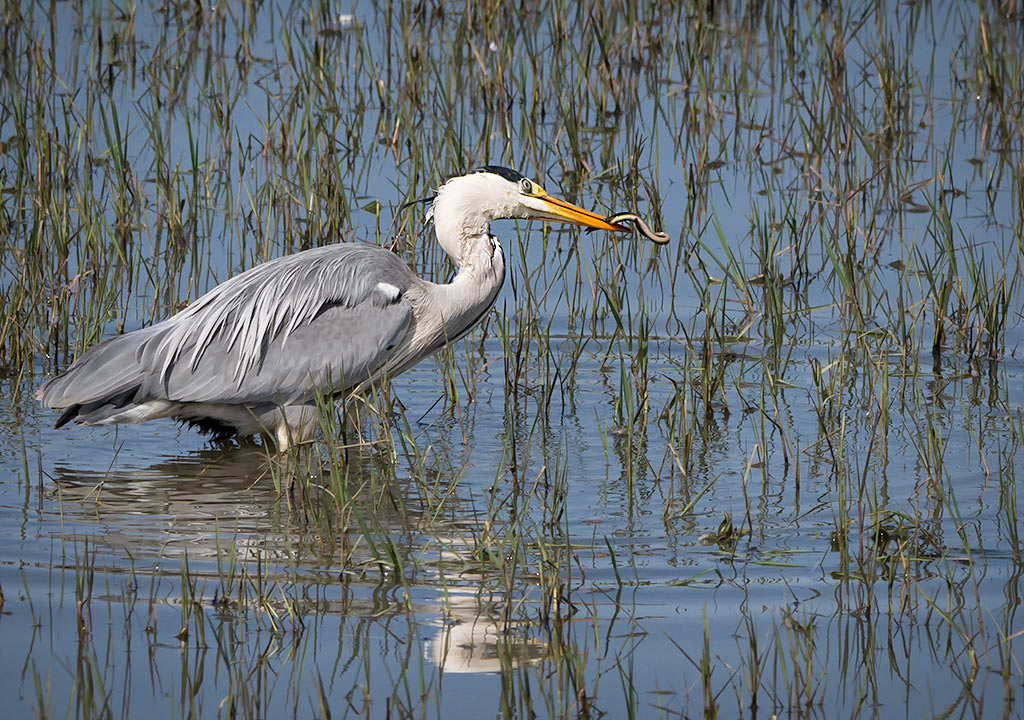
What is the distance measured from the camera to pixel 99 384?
6.08 m

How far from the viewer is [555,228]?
880 cm

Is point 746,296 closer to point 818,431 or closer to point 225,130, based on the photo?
point 818,431

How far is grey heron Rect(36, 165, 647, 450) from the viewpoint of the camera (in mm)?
6172

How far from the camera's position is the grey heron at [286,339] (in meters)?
6.17

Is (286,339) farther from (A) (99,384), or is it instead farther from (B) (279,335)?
(A) (99,384)

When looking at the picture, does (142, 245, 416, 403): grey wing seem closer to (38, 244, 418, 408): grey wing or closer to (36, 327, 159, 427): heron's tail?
(38, 244, 418, 408): grey wing

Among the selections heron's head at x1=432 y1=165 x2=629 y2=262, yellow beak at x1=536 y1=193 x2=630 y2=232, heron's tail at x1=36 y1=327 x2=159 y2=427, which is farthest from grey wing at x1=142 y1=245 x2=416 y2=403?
yellow beak at x1=536 y1=193 x2=630 y2=232

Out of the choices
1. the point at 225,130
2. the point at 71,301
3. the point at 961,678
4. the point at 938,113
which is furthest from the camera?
the point at 938,113

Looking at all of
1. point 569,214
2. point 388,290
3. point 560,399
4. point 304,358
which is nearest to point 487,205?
point 569,214

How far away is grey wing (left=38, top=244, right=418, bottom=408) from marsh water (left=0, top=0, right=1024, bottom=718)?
0.29 metres

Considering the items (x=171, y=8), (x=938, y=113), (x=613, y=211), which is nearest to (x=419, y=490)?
(x=613, y=211)

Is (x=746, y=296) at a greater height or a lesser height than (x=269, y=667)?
greater

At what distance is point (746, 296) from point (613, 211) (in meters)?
1.56

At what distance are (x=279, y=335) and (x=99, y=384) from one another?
755mm
